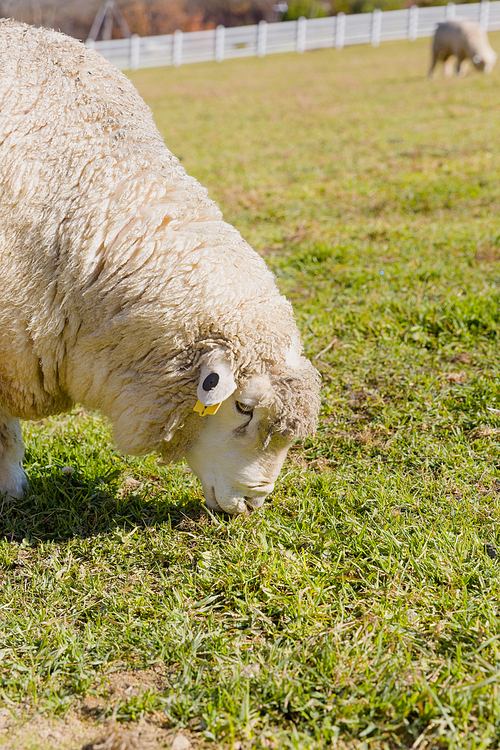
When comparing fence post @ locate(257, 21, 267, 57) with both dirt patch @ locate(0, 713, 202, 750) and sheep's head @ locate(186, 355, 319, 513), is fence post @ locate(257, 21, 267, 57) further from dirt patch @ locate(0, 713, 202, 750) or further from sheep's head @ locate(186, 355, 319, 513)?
dirt patch @ locate(0, 713, 202, 750)

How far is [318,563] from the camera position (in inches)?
111

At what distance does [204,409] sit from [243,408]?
184 mm

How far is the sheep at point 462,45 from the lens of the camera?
62.8 feet

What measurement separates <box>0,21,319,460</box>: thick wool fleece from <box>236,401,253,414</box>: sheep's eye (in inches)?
5.1

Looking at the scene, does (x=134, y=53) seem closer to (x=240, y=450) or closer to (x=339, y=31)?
(x=339, y=31)

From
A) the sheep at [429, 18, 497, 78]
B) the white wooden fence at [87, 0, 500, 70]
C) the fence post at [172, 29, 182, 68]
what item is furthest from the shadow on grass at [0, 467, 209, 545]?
the fence post at [172, 29, 182, 68]

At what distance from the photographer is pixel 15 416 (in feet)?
10.5

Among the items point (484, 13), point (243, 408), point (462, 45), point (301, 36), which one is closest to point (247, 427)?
point (243, 408)

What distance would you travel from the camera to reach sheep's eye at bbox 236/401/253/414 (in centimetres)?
281

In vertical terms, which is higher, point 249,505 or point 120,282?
point 120,282

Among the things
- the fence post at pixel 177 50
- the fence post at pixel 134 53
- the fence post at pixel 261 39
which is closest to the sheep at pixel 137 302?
the fence post at pixel 134 53

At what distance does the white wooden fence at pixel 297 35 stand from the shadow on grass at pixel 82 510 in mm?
30011

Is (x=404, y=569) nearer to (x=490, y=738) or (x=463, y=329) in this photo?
(x=490, y=738)

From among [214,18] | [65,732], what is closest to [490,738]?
[65,732]
